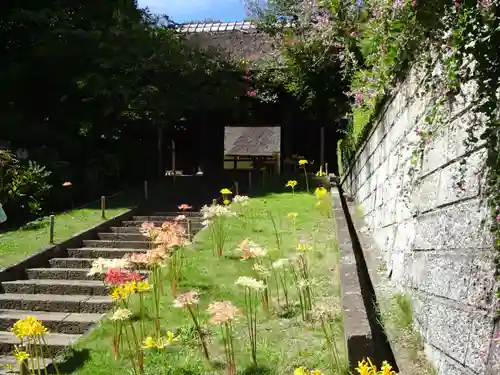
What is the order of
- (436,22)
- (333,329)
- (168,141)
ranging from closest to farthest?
(436,22) < (333,329) < (168,141)

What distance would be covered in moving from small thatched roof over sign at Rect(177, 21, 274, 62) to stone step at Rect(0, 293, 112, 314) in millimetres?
9617

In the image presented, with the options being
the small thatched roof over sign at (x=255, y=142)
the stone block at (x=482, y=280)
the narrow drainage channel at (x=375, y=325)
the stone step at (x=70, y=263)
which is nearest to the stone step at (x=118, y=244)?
the stone step at (x=70, y=263)

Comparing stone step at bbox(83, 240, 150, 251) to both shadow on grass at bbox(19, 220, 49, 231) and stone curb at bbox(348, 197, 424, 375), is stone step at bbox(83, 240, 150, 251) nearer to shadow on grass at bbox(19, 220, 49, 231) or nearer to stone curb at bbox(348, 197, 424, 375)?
shadow on grass at bbox(19, 220, 49, 231)

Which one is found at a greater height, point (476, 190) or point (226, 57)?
point (226, 57)

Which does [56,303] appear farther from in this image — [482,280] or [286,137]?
[286,137]

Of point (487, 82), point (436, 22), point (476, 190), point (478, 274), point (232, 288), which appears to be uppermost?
point (436, 22)

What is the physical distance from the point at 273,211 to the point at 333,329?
646cm

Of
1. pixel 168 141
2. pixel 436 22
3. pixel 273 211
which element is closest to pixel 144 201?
pixel 273 211

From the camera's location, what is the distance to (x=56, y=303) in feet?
24.8

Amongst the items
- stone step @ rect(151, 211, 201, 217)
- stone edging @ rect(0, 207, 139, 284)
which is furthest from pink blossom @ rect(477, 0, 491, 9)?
stone step @ rect(151, 211, 201, 217)

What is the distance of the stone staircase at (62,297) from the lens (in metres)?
6.67

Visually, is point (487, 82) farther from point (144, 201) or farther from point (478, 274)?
point (144, 201)

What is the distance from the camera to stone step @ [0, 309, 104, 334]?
6.79m

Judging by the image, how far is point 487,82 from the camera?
203 centimetres
